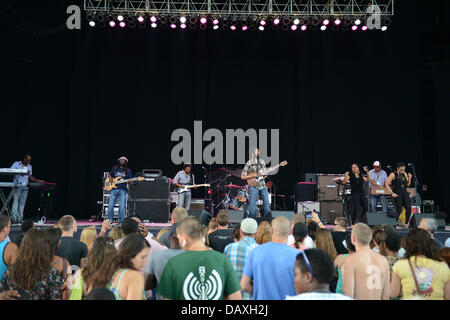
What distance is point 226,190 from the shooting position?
12766mm

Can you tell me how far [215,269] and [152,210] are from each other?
917 centimetres

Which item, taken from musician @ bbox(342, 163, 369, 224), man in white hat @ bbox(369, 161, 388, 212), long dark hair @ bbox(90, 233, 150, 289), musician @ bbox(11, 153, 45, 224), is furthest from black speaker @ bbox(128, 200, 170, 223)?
long dark hair @ bbox(90, 233, 150, 289)

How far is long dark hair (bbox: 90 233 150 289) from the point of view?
2703 millimetres

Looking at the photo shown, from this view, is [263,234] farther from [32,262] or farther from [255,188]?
[255,188]

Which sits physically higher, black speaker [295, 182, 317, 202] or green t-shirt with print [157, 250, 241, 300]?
black speaker [295, 182, 317, 202]

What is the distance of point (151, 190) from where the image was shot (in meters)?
11.8

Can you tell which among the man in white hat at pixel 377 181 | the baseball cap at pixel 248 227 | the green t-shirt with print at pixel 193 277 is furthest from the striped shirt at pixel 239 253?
the man in white hat at pixel 377 181

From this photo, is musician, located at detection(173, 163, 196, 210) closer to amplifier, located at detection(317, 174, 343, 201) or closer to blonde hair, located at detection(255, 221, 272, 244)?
amplifier, located at detection(317, 174, 343, 201)

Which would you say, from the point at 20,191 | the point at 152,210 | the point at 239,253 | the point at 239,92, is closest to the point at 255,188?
the point at 152,210

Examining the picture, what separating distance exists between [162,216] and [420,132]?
8799mm

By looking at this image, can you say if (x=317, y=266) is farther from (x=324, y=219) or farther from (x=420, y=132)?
(x=420, y=132)
